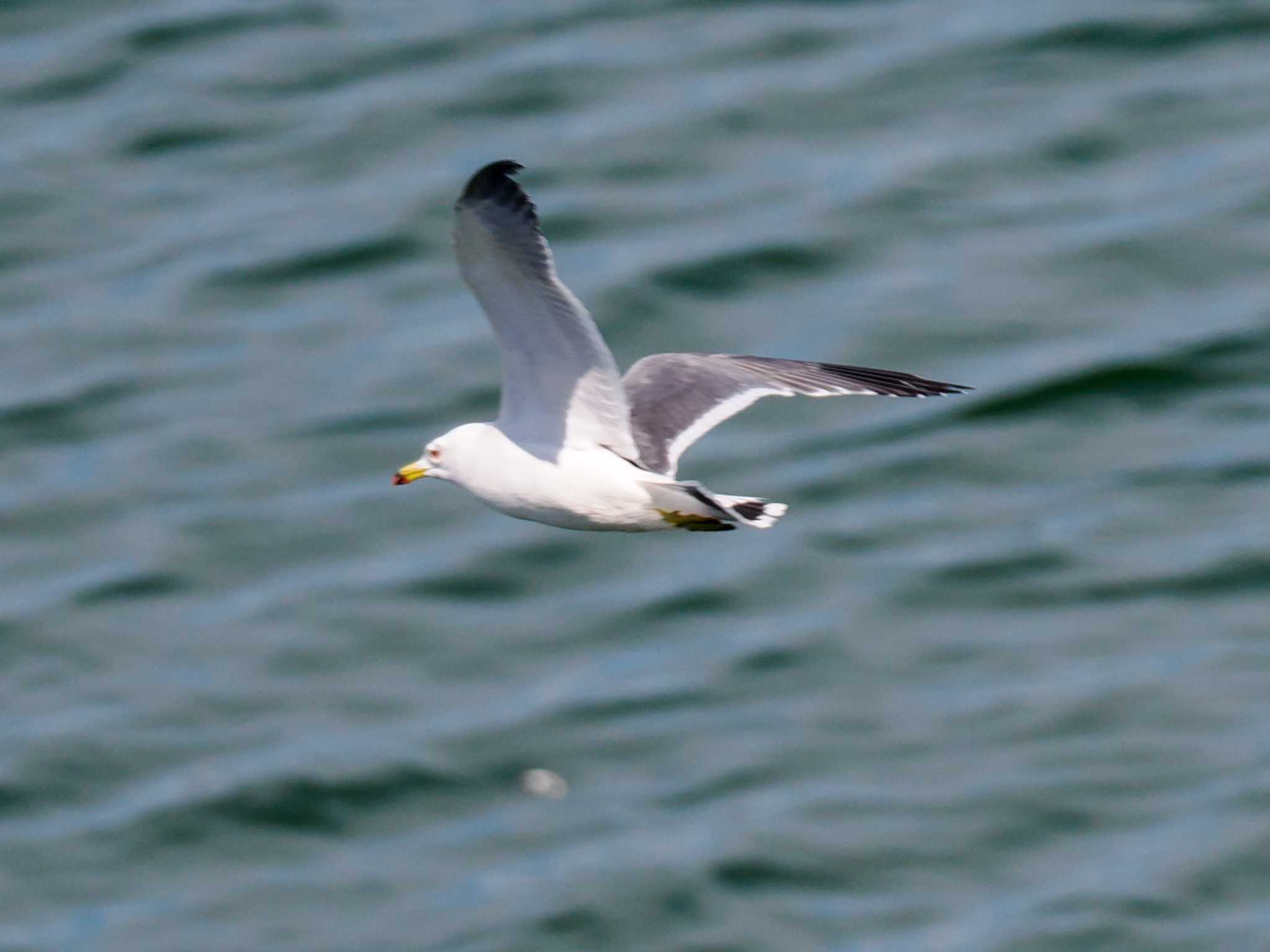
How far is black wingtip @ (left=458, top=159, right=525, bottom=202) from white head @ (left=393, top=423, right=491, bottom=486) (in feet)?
3.26

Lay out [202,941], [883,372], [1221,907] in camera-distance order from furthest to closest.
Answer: [202,941], [1221,907], [883,372]

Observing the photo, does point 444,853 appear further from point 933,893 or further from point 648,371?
point 648,371

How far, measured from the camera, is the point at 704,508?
779 centimetres

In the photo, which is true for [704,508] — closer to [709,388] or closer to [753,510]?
[753,510]

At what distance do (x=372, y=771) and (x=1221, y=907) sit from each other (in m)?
6.54

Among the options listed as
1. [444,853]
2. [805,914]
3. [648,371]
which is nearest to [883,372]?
[648,371]

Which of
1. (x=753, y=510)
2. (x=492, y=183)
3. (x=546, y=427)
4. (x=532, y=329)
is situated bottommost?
(x=753, y=510)

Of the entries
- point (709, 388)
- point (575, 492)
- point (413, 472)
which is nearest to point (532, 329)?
point (575, 492)

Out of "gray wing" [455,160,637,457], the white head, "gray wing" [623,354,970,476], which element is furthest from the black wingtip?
"gray wing" [623,354,970,476]

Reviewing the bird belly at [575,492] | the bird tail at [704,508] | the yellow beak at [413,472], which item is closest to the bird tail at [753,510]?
the bird tail at [704,508]

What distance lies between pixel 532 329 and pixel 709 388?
142cm

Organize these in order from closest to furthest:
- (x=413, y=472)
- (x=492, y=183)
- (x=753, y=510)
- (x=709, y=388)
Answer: (x=492, y=183), (x=753, y=510), (x=413, y=472), (x=709, y=388)

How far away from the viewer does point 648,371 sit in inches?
369

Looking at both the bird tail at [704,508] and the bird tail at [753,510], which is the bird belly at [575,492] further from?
the bird tail at [753,510]
